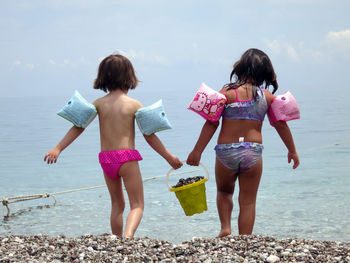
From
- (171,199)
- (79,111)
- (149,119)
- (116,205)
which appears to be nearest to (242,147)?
(149,119)

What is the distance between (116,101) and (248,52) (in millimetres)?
1361

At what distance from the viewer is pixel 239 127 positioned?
15.3 feet

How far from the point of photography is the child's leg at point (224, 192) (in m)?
4.76

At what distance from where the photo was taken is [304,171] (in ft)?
38.9

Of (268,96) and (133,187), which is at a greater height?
(268,96)

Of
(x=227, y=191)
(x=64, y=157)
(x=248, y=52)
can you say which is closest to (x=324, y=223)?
(x=227, y=191)

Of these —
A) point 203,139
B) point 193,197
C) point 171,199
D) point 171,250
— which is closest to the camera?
point 171,250

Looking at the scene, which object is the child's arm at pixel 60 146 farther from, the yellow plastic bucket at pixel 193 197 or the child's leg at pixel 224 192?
the child's leg at pixel 224 192

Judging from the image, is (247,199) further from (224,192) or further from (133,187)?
(133,187)

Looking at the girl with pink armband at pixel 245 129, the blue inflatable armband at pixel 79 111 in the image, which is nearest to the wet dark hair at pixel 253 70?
the girl with pink armband at pixel 245 129

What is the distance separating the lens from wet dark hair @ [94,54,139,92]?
480 centimetres

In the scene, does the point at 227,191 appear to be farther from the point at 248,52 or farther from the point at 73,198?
the point at 73,198

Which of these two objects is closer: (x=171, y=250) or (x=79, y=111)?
(x=171, y=250)

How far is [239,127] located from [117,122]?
115 cm
